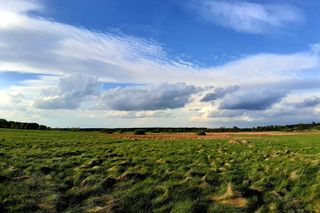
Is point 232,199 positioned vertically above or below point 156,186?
below

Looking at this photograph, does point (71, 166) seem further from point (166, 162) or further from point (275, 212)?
point (275, 212)

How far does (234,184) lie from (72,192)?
6.18 metres

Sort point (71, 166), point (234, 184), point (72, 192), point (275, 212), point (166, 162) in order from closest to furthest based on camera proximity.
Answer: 1. point (275, 212)
2. point (72, 192)
3. point (234, 184)
4. point (71, 166)
5. point (166, 162)

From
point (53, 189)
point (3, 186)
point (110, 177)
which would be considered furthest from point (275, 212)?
point (3, 186)

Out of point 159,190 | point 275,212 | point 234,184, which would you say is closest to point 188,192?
point 159,190

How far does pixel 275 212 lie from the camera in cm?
1152

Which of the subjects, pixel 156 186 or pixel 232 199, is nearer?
pixel 232 199

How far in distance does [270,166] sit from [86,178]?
29.7 feet

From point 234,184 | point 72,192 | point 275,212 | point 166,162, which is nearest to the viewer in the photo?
point 275,212

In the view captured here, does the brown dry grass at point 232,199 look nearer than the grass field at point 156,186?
No

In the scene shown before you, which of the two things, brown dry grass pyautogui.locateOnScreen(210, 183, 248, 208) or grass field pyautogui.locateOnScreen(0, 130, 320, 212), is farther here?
brown dry grass pyautogui.locateOnScreen(210, 183, 248, 208)

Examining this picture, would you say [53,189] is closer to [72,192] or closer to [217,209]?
[72,192]

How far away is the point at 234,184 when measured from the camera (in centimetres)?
1423

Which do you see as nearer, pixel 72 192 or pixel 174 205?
pixel 174 205
